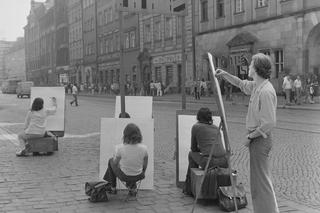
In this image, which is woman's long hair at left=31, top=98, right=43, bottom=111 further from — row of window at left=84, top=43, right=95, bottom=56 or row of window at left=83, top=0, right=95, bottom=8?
row of window at left=83, top=0, right=95, bottom=8

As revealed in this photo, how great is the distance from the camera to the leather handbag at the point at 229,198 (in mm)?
5977

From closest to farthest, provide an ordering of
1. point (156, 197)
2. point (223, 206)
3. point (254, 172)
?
1. point (254, 172)
2. point (223, 206)
3. point (156, 197)

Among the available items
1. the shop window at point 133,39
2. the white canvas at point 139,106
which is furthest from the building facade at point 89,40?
the white canvas at point 139,106

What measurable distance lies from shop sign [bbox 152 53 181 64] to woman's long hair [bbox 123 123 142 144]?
40.8 metres

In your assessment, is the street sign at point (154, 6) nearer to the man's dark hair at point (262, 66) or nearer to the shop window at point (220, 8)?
the man's dark hair at point (262, 66)

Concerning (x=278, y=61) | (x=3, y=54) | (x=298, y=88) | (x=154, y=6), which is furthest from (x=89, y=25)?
(x=3, y=54)

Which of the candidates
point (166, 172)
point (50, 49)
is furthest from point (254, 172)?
point (50, 49)

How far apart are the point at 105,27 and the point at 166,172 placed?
62236 millimetres

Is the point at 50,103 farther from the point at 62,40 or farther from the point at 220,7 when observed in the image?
the point at 62,40

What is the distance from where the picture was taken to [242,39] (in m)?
37.3

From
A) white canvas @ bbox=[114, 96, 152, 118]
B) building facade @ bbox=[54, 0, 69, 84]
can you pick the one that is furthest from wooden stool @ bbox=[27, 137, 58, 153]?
building facade @ bbox=[54, 0, 69, 84]

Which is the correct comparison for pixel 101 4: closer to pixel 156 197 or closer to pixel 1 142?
pixel 1 142

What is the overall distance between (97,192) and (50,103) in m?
5.96

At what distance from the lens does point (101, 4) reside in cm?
7025
